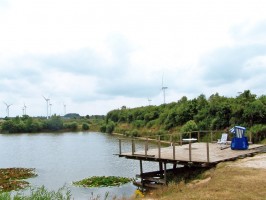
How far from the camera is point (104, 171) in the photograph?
2883 cm

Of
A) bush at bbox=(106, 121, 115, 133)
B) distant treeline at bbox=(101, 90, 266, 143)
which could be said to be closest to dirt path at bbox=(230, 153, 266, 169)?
distant treeline at bbox=(101, 90, 266, 143)

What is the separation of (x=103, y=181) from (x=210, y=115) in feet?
83.8

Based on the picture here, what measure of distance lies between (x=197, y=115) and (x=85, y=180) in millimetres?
28342

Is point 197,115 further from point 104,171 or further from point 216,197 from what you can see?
point 216,197

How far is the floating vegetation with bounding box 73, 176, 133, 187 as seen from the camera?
2375 centimetres

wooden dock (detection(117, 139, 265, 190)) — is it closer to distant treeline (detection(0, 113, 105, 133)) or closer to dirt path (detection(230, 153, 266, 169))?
dirt path (detection(230, 153, 266, 169))

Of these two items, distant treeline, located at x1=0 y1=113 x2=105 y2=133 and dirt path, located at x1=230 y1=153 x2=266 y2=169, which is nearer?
dirt path, located at x1=230 y1=153 x2=266 y2=169

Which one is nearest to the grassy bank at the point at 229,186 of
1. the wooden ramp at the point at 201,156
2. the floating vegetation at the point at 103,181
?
the wooden ramp at the point at 201,156

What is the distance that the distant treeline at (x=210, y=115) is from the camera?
118 ft

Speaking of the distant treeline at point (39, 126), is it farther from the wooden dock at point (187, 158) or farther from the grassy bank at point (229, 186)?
the grassy bank at point (229, 186)

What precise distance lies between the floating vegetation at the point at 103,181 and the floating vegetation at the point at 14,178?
13.1 ft

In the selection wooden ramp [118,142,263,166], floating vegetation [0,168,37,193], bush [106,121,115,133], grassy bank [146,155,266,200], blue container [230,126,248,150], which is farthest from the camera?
bush [106,121,115,133]

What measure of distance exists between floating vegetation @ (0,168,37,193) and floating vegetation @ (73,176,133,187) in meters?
4.01

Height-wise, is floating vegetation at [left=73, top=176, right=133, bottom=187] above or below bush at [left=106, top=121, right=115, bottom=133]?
below
